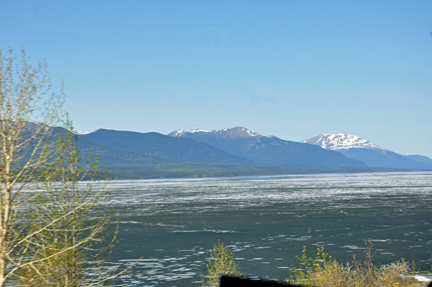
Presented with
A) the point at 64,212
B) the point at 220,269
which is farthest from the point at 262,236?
the point at 64,212

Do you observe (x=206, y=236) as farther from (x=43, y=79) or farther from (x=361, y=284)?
(x=43, y=79)

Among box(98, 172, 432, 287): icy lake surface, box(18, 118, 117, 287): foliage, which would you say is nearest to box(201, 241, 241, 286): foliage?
box(98, 172, 432, 287): icy lake surface

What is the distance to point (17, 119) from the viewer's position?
490 inches

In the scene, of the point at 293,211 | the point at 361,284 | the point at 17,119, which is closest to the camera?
the point at 17,119

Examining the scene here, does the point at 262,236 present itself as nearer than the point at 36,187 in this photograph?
No

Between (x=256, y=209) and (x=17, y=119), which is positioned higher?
(x=17, y=119)

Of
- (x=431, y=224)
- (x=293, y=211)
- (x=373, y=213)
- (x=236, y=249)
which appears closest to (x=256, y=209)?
(x=293, y=211)

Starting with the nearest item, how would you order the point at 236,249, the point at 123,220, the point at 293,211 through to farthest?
the point at 236,249 < the point at 123,220 < the point at 293,211

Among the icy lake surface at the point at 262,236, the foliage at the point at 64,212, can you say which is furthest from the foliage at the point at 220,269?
the foliage at the point at 64,212

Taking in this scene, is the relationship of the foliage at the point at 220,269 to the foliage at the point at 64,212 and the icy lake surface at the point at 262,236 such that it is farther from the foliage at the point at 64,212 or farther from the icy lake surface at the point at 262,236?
the foliage at the point at 64,212

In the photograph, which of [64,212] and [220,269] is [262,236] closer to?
[220,269]

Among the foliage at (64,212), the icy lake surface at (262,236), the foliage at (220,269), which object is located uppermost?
the foliage at (64,212)

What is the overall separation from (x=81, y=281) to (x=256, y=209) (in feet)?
138

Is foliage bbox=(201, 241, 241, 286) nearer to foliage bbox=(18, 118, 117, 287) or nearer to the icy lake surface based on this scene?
the icy lake surface
